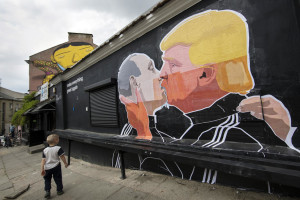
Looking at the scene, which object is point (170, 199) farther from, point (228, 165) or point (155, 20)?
point (155, 20)

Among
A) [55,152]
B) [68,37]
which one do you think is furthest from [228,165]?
[68,37]

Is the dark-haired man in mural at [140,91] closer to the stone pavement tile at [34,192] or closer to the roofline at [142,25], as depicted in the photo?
the roofline at [142,25]

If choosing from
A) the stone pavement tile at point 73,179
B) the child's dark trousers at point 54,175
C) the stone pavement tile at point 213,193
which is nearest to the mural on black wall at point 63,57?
the stone pavement tile at point 73,179

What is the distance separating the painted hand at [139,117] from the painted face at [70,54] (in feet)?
48.4

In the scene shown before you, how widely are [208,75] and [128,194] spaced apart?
2.62m

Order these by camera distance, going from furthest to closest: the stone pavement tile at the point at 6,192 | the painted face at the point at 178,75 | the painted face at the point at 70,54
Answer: the painted face at the point at 70,54
the stone pavement tile at the point at 6,192
the painted face at the point at 178,75

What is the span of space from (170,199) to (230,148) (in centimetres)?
128

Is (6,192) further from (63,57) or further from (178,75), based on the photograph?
(63,57)

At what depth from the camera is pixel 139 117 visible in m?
3.94

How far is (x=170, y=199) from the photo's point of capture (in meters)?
2.52

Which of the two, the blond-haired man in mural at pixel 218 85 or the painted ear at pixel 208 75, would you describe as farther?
the painted ear at pixel 208 75

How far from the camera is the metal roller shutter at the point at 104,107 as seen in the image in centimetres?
482

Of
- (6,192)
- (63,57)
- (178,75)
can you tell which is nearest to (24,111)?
(63,57)

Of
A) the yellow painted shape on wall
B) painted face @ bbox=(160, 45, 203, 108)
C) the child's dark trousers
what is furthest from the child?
the yellow painted shape on wall
